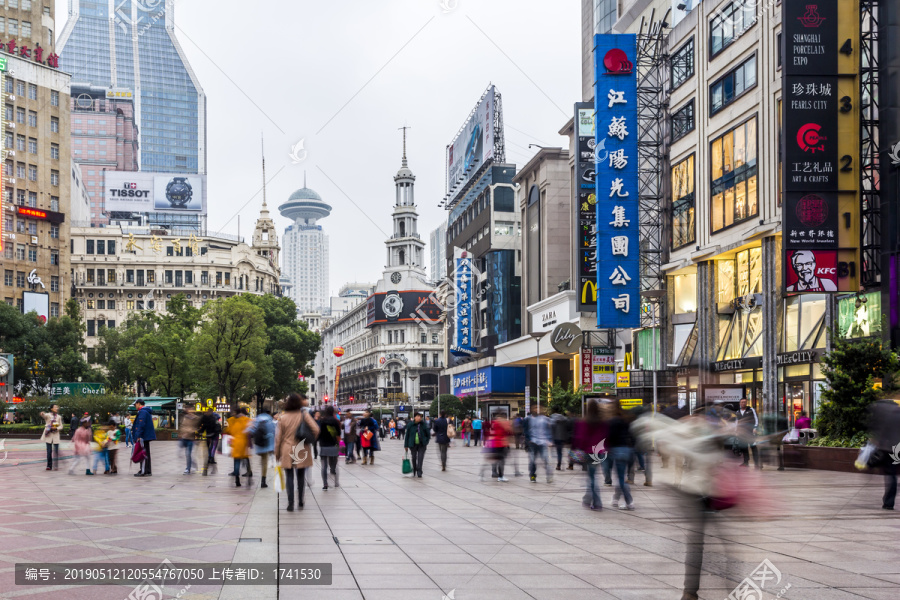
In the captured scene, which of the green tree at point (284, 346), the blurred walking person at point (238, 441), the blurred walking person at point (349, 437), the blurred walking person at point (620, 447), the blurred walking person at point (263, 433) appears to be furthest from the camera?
the green tree at point (284, 346)

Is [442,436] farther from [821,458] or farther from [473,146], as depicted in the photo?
[473,146]

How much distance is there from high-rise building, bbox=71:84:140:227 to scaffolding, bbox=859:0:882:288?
16492 cm

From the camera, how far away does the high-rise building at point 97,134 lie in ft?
582

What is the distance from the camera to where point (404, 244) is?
151125 mm

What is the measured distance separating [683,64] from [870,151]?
16309mm

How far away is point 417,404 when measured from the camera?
139 m

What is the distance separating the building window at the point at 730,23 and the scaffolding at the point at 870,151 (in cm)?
758

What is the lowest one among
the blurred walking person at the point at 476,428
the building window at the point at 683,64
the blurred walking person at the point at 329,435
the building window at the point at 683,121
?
the blurred walking person at the point at 476,428

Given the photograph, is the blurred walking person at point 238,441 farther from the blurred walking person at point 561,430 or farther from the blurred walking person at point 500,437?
the blurred walking person at point 561,430

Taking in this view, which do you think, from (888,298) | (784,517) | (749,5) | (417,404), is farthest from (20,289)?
(784,517)

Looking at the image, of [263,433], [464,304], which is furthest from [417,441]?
[464,304]

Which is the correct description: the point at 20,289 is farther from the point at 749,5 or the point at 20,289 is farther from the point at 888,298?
the point at 888,298

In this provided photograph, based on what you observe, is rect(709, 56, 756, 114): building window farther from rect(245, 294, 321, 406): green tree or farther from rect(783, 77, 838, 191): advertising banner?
rect(245, 294, 321, 406): green tree
